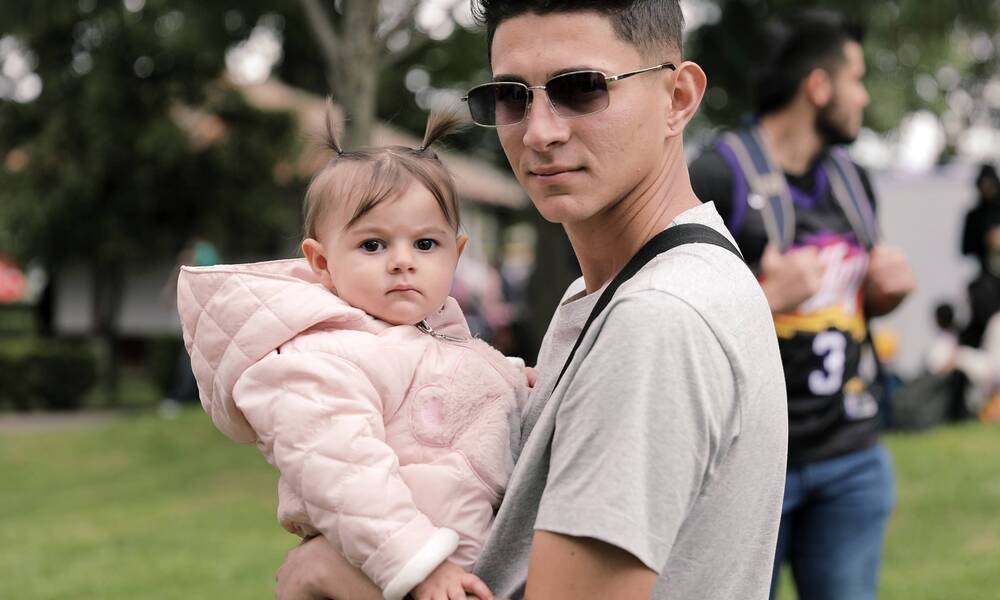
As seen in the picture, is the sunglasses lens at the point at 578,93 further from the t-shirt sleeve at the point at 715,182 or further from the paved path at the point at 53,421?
the paved path at the point at 53,421

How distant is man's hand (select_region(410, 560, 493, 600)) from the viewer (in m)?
1.84

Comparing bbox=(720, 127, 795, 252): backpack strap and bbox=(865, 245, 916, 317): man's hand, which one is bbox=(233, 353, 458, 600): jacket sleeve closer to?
bbox=(720, 127, 795, 252): backpack strap

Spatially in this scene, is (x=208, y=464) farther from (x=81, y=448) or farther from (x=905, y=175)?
(x=905, y=175)

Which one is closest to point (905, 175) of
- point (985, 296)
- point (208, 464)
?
point (985, 296)

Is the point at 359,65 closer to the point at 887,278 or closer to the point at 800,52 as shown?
the point at 800,52

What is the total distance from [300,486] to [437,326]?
20.4 inches

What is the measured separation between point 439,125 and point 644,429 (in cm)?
102

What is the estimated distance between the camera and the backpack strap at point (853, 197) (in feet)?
12.3

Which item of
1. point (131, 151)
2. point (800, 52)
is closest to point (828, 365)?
point (800, 52)

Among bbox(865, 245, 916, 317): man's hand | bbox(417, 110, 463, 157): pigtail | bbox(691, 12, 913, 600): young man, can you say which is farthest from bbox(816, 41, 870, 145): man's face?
bbox(417, 110, 463, 157): pigtail

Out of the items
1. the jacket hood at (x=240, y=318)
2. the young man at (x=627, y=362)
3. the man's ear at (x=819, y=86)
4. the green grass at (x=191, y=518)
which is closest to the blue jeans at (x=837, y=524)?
the man's ear at (x=819, y=86)

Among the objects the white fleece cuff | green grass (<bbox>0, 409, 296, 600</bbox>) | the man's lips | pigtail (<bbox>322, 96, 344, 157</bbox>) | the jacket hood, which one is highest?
the man's lips

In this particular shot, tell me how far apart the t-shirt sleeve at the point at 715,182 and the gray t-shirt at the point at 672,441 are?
178cm

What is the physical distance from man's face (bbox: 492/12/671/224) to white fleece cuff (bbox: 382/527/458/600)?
57cm
